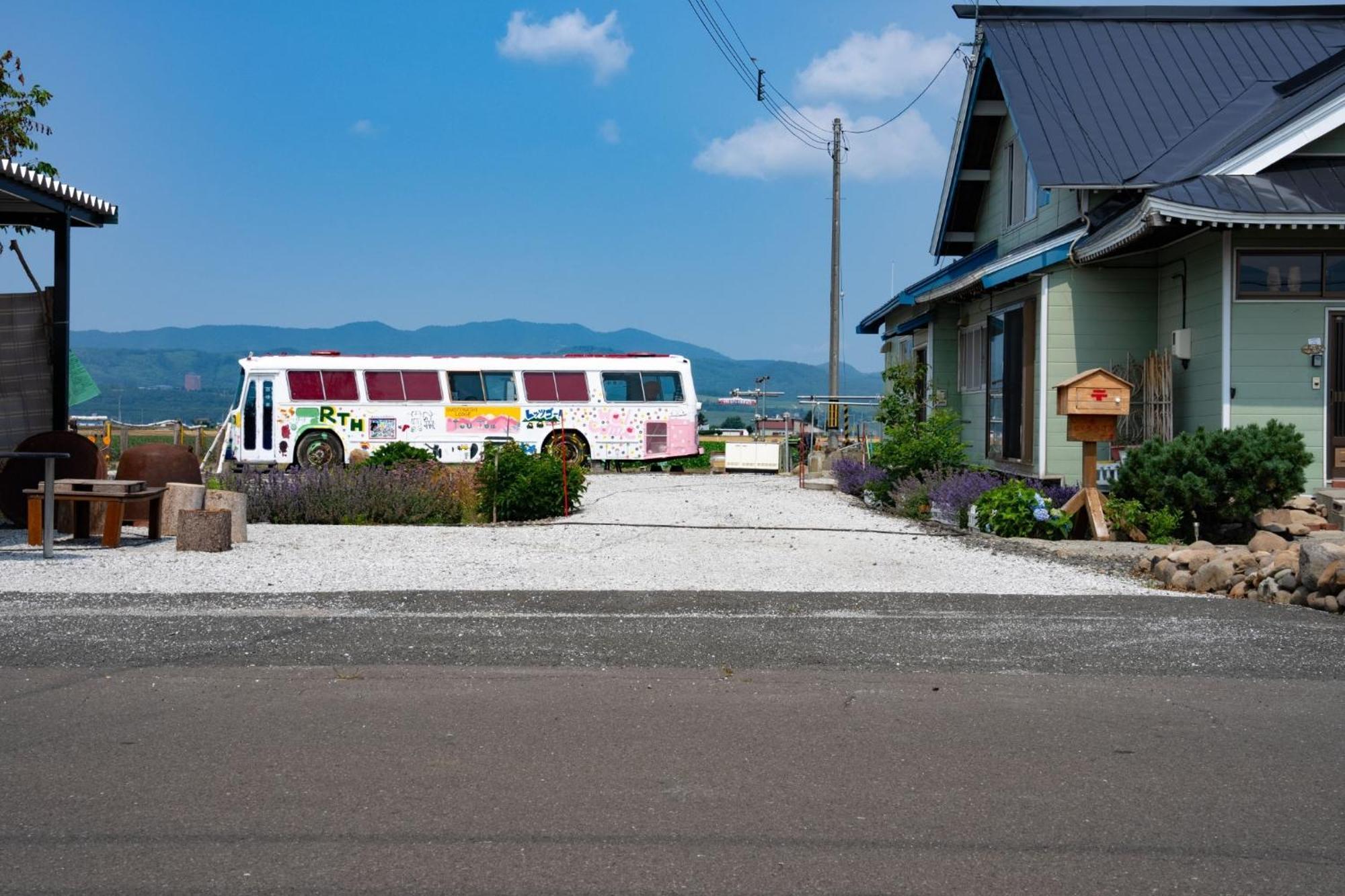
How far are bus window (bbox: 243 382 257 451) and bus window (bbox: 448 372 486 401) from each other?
16.1ft

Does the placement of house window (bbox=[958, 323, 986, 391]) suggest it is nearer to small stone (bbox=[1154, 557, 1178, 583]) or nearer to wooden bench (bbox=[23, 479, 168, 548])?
small stone (bbox=[1154, 557, 1178, 583])

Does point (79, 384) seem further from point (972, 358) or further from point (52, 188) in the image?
point (972, 358)

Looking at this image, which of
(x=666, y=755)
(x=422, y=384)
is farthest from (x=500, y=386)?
(x=666, y=755)

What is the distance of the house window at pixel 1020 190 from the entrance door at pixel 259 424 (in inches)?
738

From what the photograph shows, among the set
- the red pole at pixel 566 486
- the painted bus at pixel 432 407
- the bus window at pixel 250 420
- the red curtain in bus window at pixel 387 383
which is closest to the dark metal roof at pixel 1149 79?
the red pole at pixel 566 486

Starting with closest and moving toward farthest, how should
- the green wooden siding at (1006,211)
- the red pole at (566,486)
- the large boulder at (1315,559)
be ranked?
the large boulder at (1315,559) < the red pole at (566,486) < the green wooden siding at (1006,211)

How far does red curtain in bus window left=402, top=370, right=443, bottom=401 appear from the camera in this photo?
102ft

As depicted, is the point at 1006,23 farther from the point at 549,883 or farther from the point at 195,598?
the point at 549,883

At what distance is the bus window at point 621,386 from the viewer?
31438 mm

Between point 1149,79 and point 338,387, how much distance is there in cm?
2011

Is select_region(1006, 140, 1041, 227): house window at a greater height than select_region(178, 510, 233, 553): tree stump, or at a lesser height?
greater

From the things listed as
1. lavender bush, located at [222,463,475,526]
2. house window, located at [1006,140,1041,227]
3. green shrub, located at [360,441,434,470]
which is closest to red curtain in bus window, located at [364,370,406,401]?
green shrub, located at [360,441,434,470]

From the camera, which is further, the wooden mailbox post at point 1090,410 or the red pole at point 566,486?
the red pole at point 566,486

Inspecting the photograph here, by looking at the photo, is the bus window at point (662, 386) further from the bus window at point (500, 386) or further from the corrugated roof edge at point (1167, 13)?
the corrugated roof edge at point (1167, 13)
